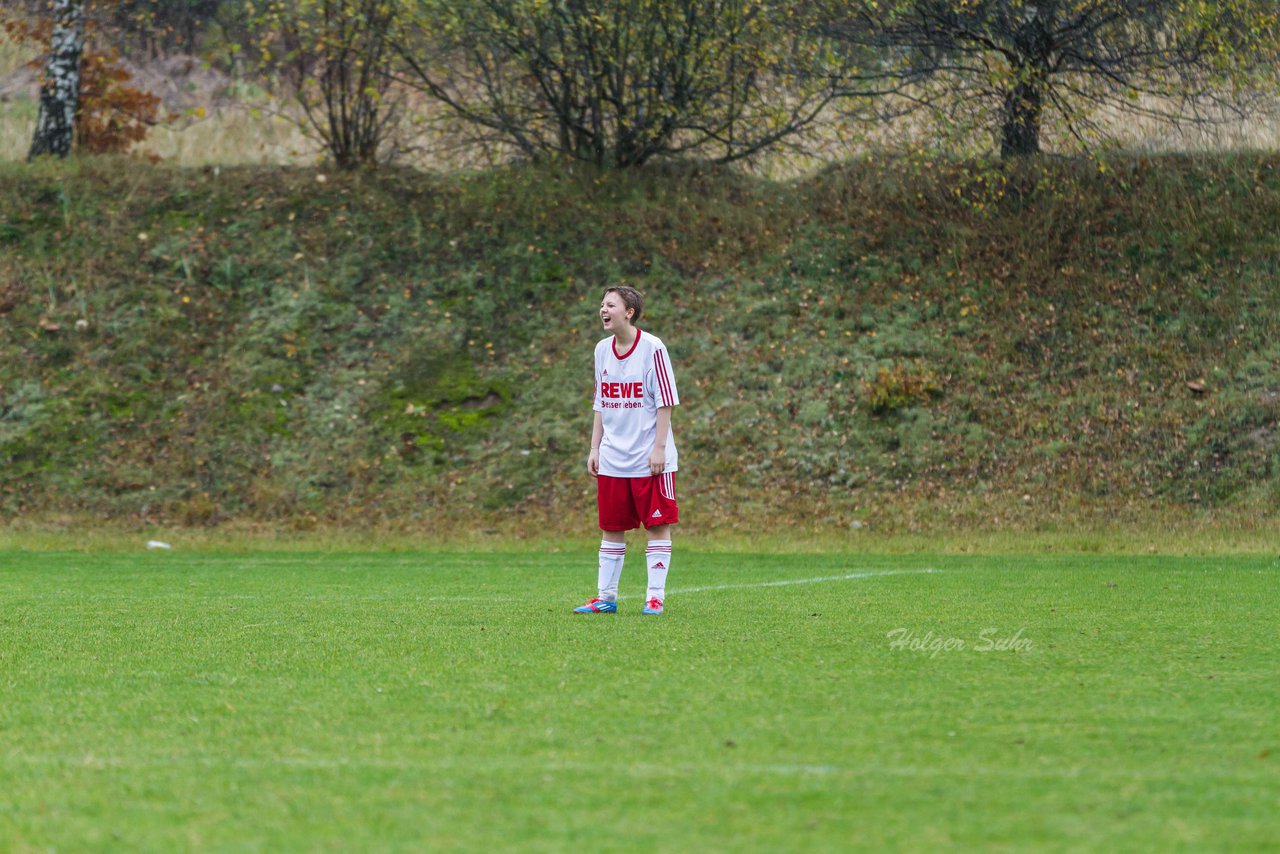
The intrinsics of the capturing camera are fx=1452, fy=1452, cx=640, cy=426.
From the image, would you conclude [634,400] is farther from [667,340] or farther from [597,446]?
[667,340]

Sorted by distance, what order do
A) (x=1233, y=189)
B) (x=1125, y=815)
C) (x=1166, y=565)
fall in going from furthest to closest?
(x=1233, y=189) < (x=1166, y=565) < (x=1125, y=815)

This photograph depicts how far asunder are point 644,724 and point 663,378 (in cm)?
382

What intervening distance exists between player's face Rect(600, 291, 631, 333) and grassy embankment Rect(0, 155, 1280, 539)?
814cm

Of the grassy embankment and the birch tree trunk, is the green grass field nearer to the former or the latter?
the grassy embankment

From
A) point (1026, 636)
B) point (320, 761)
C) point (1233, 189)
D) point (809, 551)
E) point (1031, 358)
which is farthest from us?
point (1233, 189)

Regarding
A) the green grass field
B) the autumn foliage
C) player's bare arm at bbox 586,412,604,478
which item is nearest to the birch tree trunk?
the autumn foliage

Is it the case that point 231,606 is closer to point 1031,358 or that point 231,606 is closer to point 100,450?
point 100,450

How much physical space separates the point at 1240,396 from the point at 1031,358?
259cm

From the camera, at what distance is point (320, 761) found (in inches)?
178

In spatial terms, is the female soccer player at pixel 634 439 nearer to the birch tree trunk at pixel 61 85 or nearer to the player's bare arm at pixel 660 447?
the player's bare arm at pixel 660 447

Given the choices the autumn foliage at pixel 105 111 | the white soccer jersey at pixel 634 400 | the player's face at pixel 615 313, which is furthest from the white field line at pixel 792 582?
the autumn foliage at pixel 105 111

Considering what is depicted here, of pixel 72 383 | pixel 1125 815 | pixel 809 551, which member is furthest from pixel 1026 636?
pixel 72 383

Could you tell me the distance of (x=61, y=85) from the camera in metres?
23.7

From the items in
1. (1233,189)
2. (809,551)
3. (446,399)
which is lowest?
(809,551)
